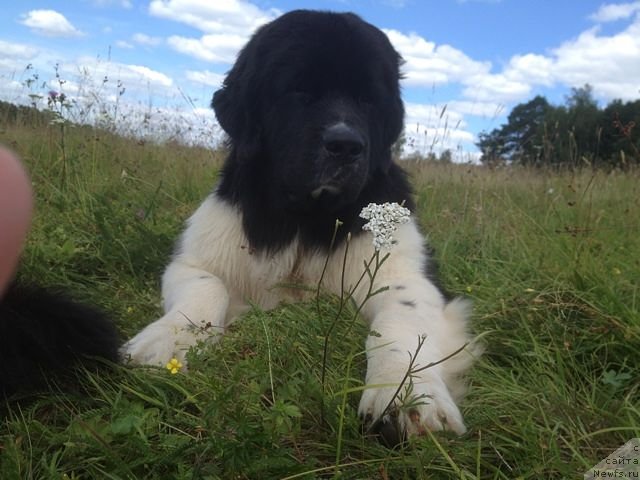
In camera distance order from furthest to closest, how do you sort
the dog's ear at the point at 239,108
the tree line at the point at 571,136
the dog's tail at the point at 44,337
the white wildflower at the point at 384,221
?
the tree line at the point at 571,136, the dog's ear at the point at 239,108, the dog's tail at the point at 44,337, the white wildflower at the point at 384,221

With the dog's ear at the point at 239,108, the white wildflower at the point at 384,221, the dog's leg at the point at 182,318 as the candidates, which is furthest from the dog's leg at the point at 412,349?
the dog's ear at the point at 239,108

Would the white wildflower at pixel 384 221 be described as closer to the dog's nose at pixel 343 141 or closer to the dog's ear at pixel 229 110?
the dog's nose at pixel 343 141

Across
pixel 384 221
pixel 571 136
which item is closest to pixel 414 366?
pixel 384 221

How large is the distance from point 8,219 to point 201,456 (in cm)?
100

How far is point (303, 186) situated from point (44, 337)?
121 centimetres

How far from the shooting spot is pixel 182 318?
7.30 feet

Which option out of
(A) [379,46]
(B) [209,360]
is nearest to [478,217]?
(A) [379,46]

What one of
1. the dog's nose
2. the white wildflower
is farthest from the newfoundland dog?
the white wildflower

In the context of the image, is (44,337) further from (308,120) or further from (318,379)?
(308,120)

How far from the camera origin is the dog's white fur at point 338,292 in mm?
1744

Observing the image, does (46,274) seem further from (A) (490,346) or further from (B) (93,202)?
(A) (490,346)

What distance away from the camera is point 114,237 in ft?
10.5

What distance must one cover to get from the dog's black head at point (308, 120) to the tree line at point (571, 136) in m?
1.39

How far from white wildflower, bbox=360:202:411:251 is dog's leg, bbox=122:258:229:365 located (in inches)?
33.1
